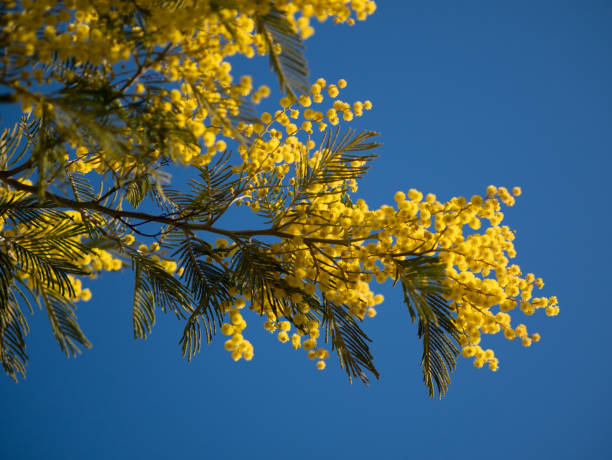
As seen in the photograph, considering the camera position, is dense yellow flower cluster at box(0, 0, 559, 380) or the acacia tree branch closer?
dense yellow flower cluster at box(0, 0, 559, 380)

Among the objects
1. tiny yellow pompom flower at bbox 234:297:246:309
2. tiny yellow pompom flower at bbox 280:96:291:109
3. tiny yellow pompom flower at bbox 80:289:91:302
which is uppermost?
tiny yellow pompom flower at bbox 280:96:291:109

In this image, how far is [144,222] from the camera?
1.60 meters

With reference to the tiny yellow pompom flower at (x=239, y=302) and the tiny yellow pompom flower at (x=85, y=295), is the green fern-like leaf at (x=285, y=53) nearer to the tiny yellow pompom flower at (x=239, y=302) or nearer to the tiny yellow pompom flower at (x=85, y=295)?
the tiny yellow pompom flower at (x=239, y=302)

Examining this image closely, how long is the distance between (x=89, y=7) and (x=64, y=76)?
17 cm

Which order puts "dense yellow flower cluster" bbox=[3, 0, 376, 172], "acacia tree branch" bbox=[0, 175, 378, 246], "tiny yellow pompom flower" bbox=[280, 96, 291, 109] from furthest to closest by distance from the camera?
"acacia tree branch" bbox=[0, 175, 378, 246] < "tiny yellow pompom flower" bbox=[280, 96, 291, 109] < "dense yellow flower cluster" bbox=[3, 0, 376, 172]

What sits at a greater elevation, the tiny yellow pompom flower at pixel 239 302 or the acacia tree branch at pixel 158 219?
the acacia tree branch at pixel 158 219

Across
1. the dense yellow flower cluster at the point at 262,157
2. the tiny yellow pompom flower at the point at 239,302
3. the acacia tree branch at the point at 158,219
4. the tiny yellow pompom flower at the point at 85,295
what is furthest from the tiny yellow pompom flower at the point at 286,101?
the tiny yellow pompom flower at the point at 85,295

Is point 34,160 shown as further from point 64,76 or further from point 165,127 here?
point 165,127

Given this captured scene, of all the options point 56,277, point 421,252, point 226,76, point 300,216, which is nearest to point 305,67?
point 226,76

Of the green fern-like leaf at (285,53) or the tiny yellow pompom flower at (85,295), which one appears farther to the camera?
the tiny yellow pompom flower at (85,295)

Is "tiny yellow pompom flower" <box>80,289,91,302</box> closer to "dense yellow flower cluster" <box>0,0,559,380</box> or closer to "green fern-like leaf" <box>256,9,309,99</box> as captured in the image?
"dense yellow flower cluster" <box>0,0,559,380</box>

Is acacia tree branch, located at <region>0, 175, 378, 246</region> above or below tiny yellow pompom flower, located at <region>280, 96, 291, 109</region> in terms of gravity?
Answer: below

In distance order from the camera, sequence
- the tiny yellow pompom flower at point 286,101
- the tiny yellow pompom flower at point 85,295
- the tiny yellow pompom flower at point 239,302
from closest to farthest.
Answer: the tiny yellow pompom flower at point 286,101
the tiny yellow pompom flower at point 239,302
the tiny yellow pompom flower at point 85,295

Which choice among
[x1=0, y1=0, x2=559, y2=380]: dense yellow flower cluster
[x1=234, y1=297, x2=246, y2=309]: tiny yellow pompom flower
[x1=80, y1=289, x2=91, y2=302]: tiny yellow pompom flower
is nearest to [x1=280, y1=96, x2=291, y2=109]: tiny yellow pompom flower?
[x1=0, y1=0, x2=559, y2=380]: dense yellow flower cluster
